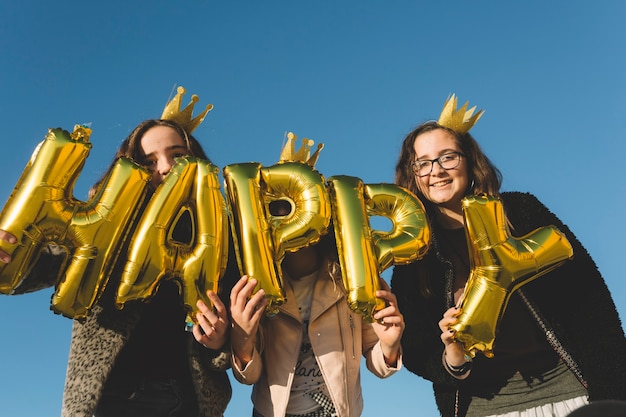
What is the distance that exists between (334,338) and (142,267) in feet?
3.59

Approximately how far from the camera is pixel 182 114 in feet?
13.8

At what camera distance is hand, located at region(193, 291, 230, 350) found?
3.27m

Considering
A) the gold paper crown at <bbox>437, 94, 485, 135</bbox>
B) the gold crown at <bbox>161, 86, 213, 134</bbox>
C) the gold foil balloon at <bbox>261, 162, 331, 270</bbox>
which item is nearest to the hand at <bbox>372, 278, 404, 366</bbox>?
the gold foil balloon at <bbox>261, 162, 331, 270</bbox>

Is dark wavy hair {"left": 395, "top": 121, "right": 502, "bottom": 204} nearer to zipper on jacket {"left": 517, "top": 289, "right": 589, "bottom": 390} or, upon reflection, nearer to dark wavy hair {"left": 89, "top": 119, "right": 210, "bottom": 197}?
zipper on jacket {"left": 517, "top": 289, "right": 589, "bottom": 390}

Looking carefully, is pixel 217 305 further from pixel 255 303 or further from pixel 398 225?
→ pixel 398 225

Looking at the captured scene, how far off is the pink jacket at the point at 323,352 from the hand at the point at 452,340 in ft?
0.92

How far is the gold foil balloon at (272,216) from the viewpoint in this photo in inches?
132

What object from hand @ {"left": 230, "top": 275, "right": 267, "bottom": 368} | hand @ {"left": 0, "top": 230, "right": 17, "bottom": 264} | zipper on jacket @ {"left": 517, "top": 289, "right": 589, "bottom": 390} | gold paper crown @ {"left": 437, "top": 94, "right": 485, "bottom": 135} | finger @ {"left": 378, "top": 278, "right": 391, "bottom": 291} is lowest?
zipper on jacket @ {"left": 517, "top": 289, "right": 589, "bottom": 390}

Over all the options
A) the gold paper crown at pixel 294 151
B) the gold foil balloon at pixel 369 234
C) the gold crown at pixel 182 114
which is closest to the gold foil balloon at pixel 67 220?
the gold crown at pixel 182 114

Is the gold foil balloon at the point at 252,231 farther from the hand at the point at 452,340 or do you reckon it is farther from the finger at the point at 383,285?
the hand at the point at 452,340

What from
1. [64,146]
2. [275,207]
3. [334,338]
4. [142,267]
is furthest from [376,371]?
[64,146]

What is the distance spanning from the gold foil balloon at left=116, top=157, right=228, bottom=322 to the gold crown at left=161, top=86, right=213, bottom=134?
0.74 meters

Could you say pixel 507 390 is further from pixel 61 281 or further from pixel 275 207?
pixel 61 281

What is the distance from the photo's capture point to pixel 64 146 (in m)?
3.32
